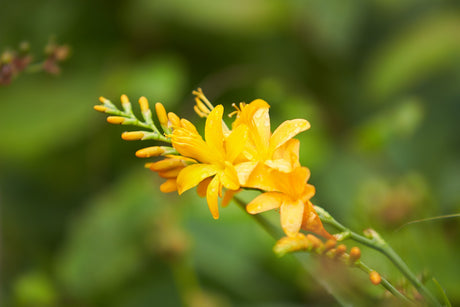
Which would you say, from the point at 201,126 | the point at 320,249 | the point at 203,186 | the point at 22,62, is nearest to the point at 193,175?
the point at 203,186

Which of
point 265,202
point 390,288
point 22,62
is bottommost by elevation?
point 390,288

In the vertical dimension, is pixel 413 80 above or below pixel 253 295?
above

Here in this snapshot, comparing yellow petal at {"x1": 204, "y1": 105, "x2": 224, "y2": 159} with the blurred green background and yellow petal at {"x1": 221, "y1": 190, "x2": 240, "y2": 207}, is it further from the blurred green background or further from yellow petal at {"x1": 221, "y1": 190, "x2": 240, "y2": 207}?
the blurred green background

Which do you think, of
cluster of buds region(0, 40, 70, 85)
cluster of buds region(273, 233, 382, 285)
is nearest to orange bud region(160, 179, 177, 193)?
cluster of buds region(273, 233, 382, 285)

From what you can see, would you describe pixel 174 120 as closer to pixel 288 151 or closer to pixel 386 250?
pixel 288 151

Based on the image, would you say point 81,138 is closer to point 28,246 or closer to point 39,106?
point 39,106

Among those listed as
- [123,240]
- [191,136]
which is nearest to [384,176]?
[123,240]

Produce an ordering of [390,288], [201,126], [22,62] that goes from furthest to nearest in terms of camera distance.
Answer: [201,126] < [22,62] < [390,288]
